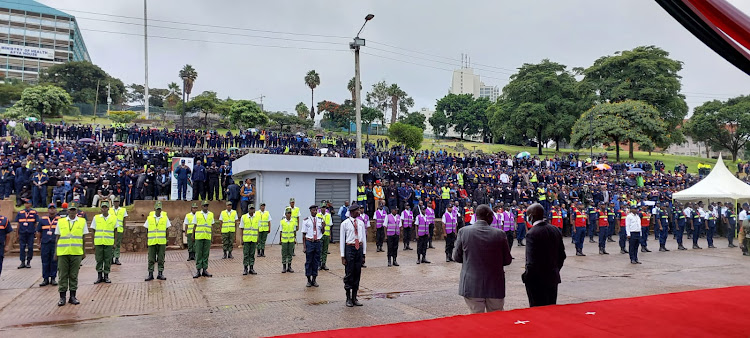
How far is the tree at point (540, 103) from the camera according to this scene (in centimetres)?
5225

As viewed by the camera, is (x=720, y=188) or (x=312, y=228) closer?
(x=312, y=228)

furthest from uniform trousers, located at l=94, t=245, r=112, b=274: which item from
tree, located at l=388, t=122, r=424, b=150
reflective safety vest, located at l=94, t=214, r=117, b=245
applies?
tree, located at l=388, t=122, r=424, b=150

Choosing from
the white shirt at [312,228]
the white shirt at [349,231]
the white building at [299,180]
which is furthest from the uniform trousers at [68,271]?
the white building at [299,180]

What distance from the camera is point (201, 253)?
10.5m

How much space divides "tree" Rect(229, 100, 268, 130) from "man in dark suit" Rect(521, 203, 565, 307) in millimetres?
48423

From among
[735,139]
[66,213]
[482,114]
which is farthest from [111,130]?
[735,139]

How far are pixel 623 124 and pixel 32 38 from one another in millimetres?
91800

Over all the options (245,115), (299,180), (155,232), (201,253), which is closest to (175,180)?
(299,180)

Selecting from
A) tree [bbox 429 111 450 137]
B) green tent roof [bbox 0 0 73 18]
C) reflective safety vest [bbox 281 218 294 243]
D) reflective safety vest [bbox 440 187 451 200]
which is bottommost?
reflective safety vest [bbox 281 218 294 243]

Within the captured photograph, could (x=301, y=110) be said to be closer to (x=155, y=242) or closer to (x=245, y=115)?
(x=245, y=115)

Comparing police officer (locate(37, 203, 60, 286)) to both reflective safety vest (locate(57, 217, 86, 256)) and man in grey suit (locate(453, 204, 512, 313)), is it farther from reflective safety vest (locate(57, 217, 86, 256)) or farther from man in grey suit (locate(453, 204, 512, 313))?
man in grey suit (locate(453, 204, 512, 313))

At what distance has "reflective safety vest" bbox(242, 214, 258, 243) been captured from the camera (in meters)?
11.1

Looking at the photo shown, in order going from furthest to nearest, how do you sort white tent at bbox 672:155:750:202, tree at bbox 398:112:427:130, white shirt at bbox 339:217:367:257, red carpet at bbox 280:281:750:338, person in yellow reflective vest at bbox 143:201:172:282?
tree at bbox 398:112:427:130, white tent at bbox 672:155:750:202, person in yellow reflective vest at bbox 143:201:172:282, white shirt at bbox 339:217:367:257, red carpet at bbox 280:281:750:338

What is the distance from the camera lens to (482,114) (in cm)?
7156
